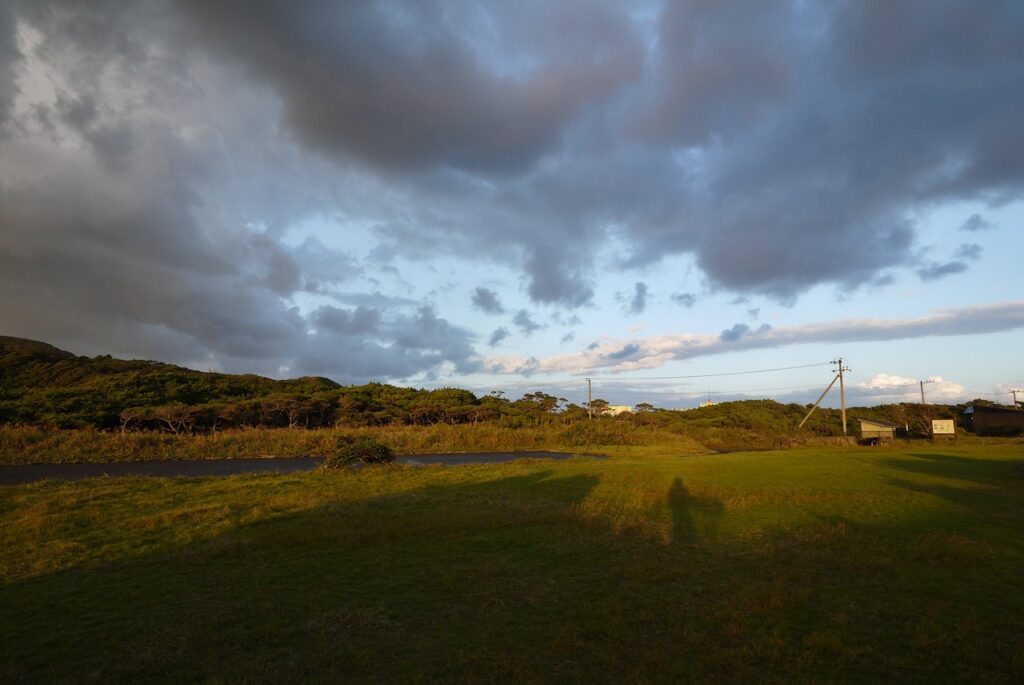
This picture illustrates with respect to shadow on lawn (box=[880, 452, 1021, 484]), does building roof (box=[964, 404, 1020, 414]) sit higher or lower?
higher

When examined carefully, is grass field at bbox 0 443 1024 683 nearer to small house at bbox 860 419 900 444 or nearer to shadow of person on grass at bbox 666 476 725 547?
shadow of person on grass at bbox 666 476 725 547

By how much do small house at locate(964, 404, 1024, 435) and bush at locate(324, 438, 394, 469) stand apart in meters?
60.9

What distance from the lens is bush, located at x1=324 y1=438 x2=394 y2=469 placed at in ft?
86.9

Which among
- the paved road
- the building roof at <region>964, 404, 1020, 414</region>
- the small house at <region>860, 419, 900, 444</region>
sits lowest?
the paved road

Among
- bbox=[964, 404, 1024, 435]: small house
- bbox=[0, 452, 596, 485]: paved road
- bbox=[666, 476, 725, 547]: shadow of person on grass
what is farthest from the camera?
bbox=[964, 404, 1024, 435]: small house

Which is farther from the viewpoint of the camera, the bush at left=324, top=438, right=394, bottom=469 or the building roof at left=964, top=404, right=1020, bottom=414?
the building roof at left=964, top=404, right=1020, bottom=414

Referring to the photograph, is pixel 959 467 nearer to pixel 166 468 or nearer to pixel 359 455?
pixel 359 455

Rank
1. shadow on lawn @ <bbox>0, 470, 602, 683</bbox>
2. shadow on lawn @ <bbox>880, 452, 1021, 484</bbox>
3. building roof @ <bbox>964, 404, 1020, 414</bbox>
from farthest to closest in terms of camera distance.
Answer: building roof @ <bbox>964, 404, 1020, 414</bbox>, shadow on lawn @ <bbox>880, 452, 1021, 484</bbox>, shadow on lawn @ <bbox>0, 470, 602, 683</bbox>

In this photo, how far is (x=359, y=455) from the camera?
89.5 feet

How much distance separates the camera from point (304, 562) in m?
10.1

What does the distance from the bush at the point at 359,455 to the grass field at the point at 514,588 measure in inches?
377

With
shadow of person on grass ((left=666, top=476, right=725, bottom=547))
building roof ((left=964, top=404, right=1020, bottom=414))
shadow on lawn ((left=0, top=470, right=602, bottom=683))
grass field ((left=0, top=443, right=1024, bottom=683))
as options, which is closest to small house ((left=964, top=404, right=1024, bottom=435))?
building roof ((left=964, top=404, right=1020, bottom=414))

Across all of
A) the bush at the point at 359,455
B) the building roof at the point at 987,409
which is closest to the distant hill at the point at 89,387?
the bush at the point at 359,455

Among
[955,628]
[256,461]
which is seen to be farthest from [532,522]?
[256,461]
